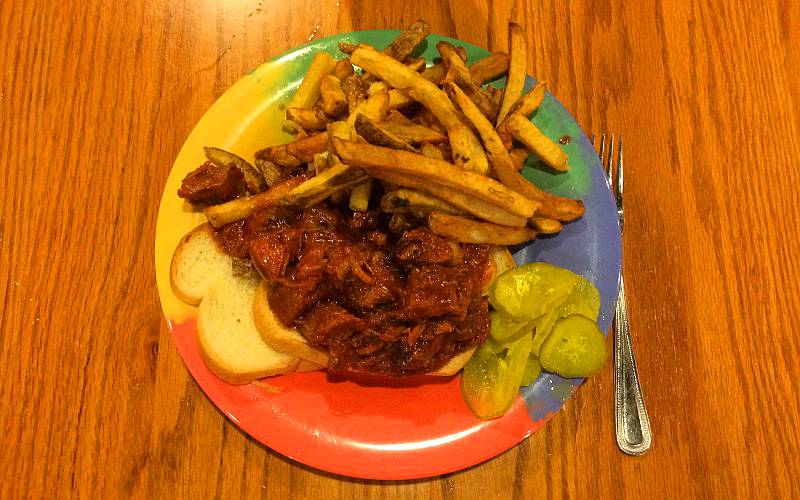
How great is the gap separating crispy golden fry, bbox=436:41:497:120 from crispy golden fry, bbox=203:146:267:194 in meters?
0.90

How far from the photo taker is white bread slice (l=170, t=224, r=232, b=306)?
7.43 feet

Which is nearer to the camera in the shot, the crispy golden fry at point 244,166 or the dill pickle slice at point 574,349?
the dill pickle slice at point 574,349

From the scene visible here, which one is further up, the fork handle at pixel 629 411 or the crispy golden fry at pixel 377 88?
the crispy golden fry at pixel 377 88

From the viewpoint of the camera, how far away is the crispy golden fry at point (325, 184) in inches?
76.5

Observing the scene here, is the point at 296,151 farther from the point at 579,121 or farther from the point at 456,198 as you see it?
the point at 579,121

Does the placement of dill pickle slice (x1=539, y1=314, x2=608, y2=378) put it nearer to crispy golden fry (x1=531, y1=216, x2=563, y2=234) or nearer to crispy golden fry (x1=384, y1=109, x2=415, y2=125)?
crispy golden fry (x1=531, y1=216, x2=563, y2=234)

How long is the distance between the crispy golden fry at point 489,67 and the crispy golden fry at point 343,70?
539 millimetres

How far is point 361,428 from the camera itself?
86.0 inches

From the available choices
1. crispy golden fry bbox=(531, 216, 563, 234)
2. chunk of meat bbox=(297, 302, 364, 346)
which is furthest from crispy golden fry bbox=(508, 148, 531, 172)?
chunk of meat bbox=(297, 302, 364, 346)

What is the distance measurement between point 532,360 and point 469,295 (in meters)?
0.42

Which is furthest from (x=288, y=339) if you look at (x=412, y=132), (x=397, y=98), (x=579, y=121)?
(x=579, y=121)

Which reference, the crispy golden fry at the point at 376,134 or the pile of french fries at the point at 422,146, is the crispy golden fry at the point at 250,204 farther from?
the crispy golden fry at the point at 376,134

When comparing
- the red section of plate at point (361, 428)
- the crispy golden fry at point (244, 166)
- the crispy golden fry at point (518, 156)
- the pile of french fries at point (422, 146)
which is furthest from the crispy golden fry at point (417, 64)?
the red section of plate at point (361, 428)

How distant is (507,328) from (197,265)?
1.34 meters
